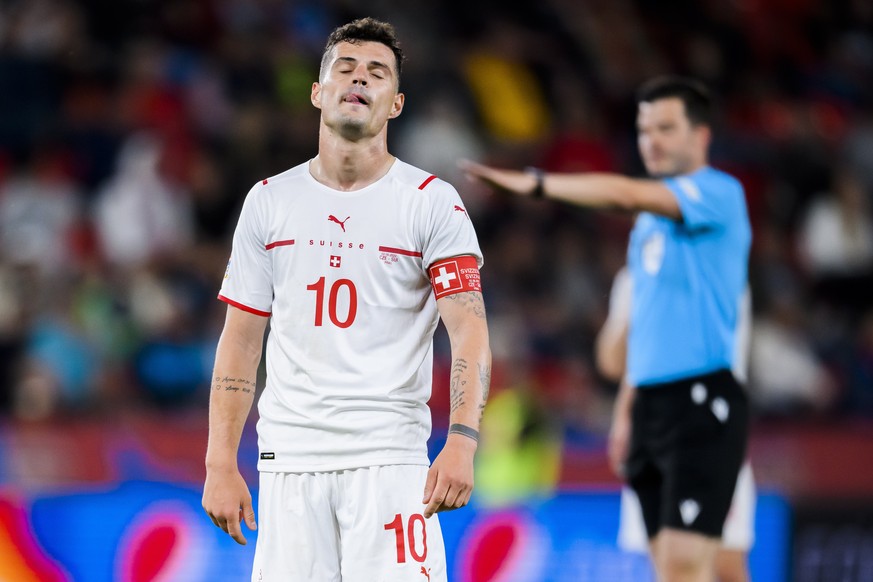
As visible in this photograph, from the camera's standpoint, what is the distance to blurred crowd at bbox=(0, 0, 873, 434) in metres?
9.36

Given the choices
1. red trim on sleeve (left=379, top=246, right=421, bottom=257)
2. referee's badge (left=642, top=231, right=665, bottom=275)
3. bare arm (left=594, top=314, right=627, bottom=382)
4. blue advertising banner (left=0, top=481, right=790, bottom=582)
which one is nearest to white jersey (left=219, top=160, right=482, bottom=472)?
red trim on sleeve (left=379, top=246, right=421, bottom=257)

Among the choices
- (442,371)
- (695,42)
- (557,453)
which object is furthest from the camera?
(695,42)

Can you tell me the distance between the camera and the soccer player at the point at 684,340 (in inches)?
217

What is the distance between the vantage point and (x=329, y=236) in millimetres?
4066

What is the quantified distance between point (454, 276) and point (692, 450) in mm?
2015

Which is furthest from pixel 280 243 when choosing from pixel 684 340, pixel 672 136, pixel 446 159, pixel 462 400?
pixel 446 159

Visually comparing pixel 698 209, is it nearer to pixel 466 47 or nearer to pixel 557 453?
pixel 557 453

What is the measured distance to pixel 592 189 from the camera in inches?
207

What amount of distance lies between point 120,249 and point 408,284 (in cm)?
651

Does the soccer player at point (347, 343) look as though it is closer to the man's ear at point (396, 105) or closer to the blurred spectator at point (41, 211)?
the man's ear at point (396, 105)

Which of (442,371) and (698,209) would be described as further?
(442,371)

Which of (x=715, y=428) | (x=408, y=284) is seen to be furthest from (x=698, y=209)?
(x=408, y=284)

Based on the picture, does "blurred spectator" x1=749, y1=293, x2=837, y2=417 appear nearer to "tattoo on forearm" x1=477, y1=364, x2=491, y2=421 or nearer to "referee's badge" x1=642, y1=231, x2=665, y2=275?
"referee's badge" x1=642, y1=231, x2=665, y2=275

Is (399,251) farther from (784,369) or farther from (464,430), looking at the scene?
(784,369)
